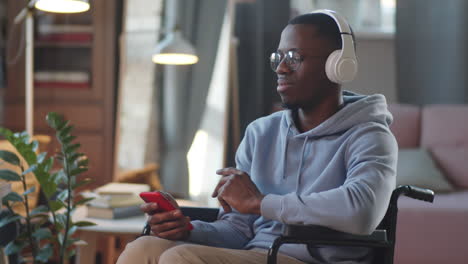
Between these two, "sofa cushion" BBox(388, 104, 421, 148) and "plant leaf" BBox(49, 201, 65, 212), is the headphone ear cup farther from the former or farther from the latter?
"sofa cushion" BBox(388, 104, 421, 148)

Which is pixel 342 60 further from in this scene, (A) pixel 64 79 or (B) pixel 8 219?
(A) pixel 64 79

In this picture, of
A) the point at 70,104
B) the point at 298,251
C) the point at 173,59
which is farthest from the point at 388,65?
the point at 298,251

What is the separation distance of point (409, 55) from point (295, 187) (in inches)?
98.4

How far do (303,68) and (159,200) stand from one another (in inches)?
19.4

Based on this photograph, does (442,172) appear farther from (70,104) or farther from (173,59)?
(70,104)

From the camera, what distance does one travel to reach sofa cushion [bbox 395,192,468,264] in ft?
8.41

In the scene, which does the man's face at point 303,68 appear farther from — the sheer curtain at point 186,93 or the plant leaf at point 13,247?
the sheer curtain at point 186,93

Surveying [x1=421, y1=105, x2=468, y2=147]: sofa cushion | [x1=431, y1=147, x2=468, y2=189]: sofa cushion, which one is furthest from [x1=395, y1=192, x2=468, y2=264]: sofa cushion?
[x1=421, y1=105, x2=468, y2=147]: sofa cushion

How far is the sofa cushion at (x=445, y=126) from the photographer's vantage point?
314 centimetres

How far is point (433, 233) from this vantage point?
2.60m

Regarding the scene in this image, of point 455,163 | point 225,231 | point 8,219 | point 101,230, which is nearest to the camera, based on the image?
point 225,231

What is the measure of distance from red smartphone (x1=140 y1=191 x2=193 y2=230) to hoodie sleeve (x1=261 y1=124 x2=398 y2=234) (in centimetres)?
25

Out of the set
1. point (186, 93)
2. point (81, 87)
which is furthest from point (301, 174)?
point (81, 87)

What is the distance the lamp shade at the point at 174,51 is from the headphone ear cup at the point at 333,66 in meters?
1.64
